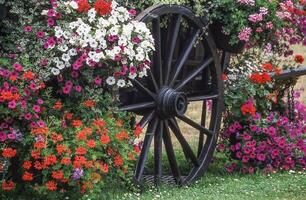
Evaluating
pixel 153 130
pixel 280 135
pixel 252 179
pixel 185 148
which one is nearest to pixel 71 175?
pixel 153 130

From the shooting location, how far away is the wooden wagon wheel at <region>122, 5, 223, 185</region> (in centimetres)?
572

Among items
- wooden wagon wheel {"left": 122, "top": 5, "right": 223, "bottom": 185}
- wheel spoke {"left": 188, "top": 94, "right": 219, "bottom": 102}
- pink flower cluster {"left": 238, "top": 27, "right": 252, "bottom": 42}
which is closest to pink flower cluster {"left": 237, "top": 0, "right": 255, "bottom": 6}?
pink flower cluster {"left": 238, "top": 27, "right": 252, "bottom": 42}

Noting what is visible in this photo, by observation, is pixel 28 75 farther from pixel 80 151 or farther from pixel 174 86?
pixel 174 86

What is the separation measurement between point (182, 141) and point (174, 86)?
49 centimetres

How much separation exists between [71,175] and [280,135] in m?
2.77

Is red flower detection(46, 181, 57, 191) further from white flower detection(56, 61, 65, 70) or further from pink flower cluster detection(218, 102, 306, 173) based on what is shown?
pink flower cluster detection(218, 102, 306, 173)

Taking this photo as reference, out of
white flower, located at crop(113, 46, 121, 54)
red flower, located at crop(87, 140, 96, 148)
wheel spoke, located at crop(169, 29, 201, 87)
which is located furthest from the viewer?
wheel spoke, located at crop(169, 29, 201, 87)

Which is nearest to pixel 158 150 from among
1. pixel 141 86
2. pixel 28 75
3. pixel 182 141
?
pixel 182 141

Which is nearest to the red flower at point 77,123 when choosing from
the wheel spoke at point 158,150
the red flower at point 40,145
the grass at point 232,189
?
the red flower at point 40,145

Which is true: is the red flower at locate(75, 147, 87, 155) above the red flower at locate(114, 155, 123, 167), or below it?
above

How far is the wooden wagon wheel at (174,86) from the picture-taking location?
5.72 m

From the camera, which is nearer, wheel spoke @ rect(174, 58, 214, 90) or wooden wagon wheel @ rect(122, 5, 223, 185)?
wooden wagon wheel @ rect(122, 5, 223, 185)

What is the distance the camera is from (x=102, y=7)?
5.04 meters

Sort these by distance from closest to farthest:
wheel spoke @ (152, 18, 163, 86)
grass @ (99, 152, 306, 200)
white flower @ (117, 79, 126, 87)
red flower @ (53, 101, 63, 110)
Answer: red flower @ (53, 101, 63, 110), white flower @ (117, 79, 126, 87), grass @ (99, 152, 306, 200), wheel spoke @ (152, 18, 163, 86)
